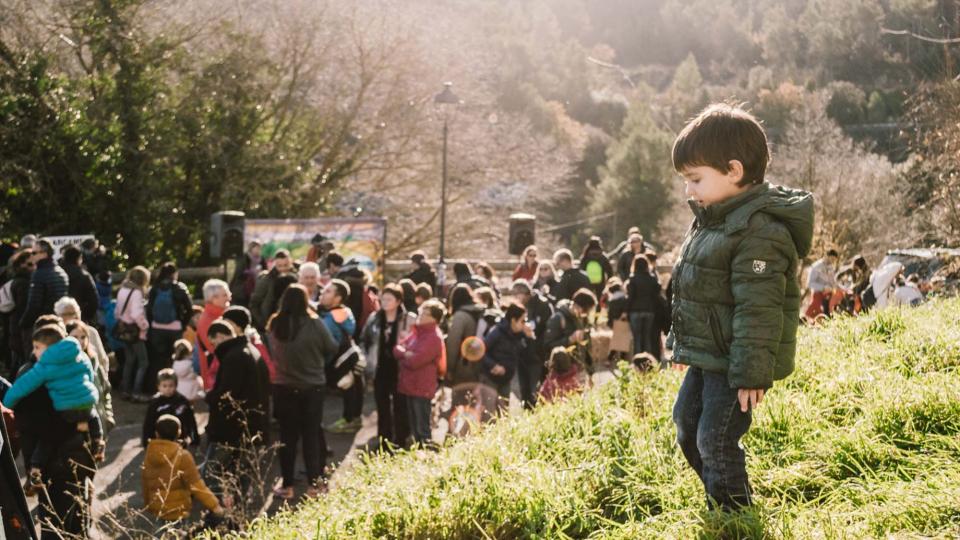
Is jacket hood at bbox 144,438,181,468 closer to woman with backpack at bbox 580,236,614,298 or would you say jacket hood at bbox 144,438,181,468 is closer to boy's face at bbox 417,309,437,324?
boy's face at bbox 417,309,437,324

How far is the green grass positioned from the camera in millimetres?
3816

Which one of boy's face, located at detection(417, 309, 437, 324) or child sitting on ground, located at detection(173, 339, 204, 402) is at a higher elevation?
boy's face, located at detection(417, 309, 437, 324)

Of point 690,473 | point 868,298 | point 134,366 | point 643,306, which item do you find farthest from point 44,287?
point 868,298

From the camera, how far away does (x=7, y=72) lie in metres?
16.6

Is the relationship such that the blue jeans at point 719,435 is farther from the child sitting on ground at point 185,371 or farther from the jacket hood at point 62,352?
the child sitting on ground at point 185,371

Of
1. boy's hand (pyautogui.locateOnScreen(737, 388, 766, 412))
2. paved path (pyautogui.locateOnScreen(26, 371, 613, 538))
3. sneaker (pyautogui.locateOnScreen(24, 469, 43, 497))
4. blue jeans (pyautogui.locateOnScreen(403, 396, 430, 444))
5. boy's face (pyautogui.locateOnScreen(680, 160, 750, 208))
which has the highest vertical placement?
boy's face (pyautogui.locateOnScreen(680, 160, 750, 208))

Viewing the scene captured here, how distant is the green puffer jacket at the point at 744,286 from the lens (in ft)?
11.8

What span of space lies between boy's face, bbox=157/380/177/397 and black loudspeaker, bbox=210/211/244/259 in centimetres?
836

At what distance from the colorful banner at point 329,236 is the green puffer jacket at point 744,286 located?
11.2m

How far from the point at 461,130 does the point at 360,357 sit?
58.8 feet

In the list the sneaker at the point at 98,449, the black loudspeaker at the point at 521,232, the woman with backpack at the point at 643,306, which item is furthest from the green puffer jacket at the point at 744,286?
the black loudspeaker at the point at 521,232

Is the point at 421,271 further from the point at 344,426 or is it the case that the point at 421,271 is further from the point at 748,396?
the point at 748,396

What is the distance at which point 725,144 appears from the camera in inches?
147

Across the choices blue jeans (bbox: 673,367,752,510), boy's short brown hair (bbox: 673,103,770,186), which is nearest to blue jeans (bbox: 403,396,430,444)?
blue jeans (bbox: 673,367,752,510)
